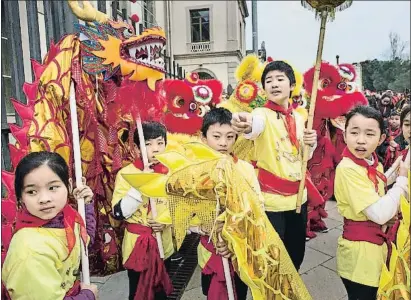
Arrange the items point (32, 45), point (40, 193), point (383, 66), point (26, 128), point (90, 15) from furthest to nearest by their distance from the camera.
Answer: point (383, 66) < point (32, 45) < point (90, 15) < point (26, 128) < point (40, 193)

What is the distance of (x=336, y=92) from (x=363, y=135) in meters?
2.32

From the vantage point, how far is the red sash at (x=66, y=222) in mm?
1609

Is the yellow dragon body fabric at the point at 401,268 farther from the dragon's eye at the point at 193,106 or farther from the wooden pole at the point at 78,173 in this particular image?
the dragon's eye at the point at 193,106

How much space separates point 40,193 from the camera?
5.22ft

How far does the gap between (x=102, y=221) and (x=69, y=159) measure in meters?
0.67

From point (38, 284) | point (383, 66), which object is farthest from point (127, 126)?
point (383, 66)

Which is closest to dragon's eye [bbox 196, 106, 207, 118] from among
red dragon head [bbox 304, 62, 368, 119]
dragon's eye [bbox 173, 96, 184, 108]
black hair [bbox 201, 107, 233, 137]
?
dragon's eye [bbox 173, 96, 184, 108]

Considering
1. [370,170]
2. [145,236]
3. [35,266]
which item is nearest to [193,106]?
[145,236]

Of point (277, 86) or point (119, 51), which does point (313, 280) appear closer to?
point (277, 86)

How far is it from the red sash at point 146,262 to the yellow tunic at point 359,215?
1068 mm

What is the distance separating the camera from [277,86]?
2479 mm

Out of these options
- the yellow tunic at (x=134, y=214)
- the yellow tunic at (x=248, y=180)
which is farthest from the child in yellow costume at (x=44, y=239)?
the yellow tunic at (x=248, y=180)

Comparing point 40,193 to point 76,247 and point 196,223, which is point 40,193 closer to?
point 76,247

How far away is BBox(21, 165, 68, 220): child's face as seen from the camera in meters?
1.58
